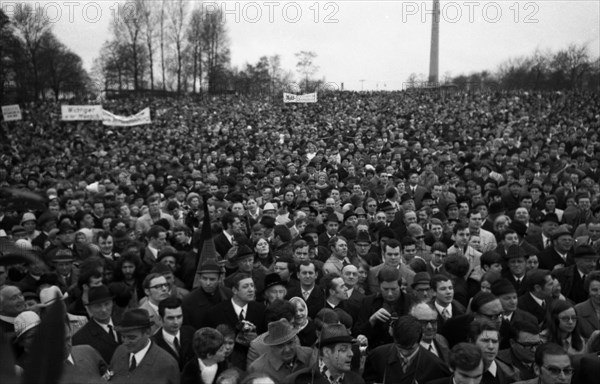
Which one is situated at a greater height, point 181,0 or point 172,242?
point 181,0

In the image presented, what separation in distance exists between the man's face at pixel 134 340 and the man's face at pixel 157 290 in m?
1.22

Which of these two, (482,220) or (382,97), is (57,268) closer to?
(482,220)

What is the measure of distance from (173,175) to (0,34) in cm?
1844

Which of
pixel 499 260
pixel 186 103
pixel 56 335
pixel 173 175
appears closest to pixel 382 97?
pixel 186 103

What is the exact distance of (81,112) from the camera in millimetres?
26453

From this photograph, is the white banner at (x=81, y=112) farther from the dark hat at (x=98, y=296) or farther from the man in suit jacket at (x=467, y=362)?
the man in suit jacket at (x=467, y=362)

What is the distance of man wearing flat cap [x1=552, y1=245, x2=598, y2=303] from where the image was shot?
6.22 m

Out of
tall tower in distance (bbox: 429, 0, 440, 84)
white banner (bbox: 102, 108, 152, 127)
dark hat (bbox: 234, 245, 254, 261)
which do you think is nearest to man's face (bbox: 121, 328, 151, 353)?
dark hat (bbox: 234, 245, 254, 261)

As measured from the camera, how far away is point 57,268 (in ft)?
21.0

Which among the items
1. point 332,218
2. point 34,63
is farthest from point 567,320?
point 34,63

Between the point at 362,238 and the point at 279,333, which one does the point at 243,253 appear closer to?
the point at 362,238

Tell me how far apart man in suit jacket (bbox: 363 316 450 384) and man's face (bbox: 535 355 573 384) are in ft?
2.27

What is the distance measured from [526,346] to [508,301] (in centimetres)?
87

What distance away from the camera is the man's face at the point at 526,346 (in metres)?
4.19
